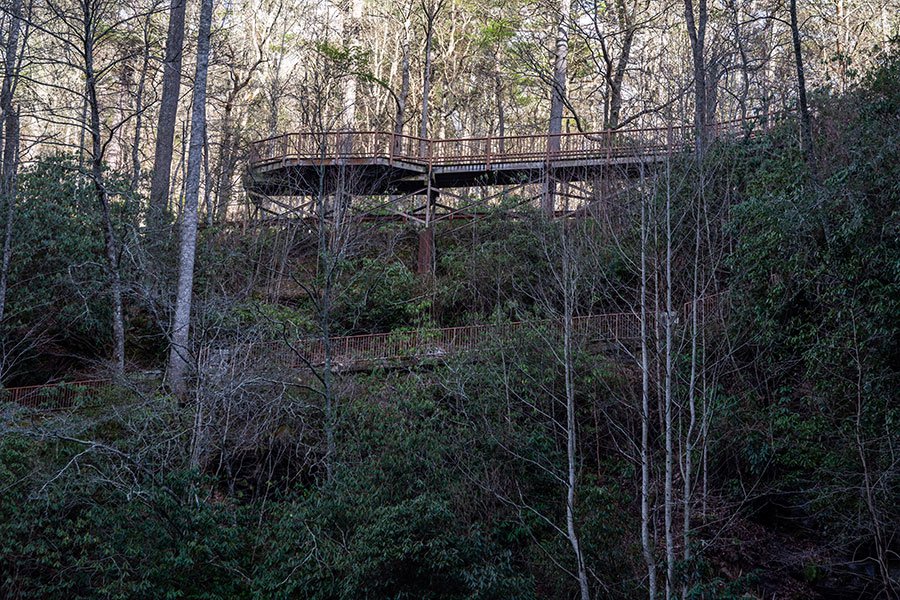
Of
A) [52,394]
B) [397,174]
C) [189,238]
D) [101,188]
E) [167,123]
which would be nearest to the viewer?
[52,394]

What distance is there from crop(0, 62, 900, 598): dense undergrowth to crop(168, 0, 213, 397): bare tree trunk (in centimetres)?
97

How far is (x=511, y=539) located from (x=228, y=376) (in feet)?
17.0

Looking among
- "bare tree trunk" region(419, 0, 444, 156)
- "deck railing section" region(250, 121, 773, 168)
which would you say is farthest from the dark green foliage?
"bare tree trunk" region(419, 0, 444, 156)

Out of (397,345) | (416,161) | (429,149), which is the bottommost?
(397,345)

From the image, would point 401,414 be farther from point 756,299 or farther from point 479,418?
point 756,299

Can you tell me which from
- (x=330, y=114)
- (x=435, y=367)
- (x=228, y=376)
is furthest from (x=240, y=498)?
(x=330, y=114)

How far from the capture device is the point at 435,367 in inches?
563

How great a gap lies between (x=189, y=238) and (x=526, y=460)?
8092 millimetres

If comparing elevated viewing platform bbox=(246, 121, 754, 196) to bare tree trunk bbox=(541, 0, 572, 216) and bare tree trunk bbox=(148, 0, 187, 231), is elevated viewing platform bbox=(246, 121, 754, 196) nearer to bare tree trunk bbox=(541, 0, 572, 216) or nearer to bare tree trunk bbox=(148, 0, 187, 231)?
bare tree trunk bbox=(148, 0, 187, 231)

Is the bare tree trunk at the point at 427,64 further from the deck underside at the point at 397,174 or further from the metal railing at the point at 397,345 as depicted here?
the metal railing at the point at 397,345

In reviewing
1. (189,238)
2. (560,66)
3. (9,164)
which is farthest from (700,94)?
(9,164)

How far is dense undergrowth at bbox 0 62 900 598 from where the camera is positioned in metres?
10.7

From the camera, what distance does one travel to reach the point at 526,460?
1144 cm

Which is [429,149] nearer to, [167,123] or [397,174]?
[397,174]
